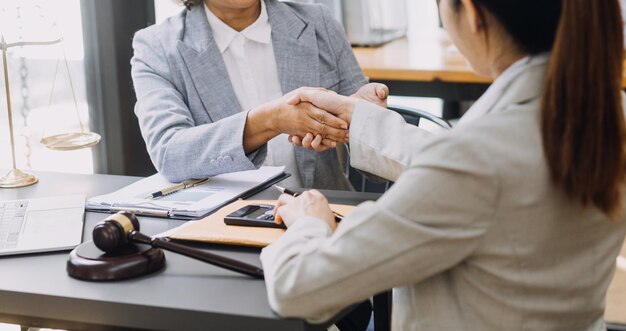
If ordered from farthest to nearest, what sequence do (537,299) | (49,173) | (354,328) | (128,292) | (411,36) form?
(411,36)
(49,173)
(354,328)
(128,292)
(537,299)

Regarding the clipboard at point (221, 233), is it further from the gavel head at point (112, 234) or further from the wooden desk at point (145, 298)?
the gavel head at point (112, 234)

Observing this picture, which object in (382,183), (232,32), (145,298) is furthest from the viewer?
(382,183)

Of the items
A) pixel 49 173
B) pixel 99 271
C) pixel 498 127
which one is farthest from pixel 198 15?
pixel 498 127

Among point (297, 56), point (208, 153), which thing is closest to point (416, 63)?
point (297, 56)

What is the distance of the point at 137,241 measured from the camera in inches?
52.8

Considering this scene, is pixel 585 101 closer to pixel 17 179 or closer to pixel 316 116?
pixel 316 116

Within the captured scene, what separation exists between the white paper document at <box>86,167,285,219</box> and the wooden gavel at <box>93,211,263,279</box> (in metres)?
0.28

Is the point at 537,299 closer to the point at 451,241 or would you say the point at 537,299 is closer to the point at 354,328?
the point at 451,241

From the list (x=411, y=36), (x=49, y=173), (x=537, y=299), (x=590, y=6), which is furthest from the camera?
(x=411, y=36)

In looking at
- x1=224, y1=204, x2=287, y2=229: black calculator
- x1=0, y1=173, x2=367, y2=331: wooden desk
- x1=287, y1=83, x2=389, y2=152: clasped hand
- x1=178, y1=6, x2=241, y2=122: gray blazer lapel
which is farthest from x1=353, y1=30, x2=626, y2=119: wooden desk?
x1=0, y1=173, x2=367, y2=331: wooden desk

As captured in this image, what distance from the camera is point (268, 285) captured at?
45.9 inches

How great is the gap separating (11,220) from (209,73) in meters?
0.68

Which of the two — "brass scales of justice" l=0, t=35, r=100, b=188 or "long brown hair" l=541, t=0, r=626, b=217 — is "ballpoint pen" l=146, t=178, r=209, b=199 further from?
"long brown hair" l=541, t=0, r=626, b=217

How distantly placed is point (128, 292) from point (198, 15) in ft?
3.57
